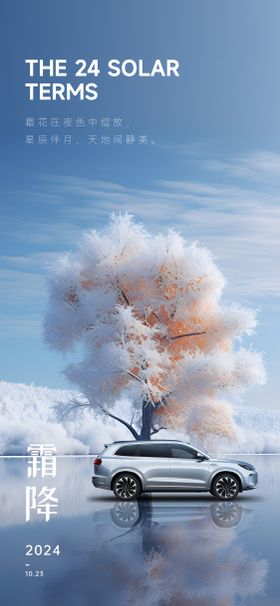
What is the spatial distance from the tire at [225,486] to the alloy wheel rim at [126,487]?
205 cm

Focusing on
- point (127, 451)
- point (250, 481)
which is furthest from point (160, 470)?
point (250, 481)

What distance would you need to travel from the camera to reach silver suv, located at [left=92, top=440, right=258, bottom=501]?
857 inches

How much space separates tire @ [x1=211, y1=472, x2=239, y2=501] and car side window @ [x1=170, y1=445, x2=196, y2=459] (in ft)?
2.90

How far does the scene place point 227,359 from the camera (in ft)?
109

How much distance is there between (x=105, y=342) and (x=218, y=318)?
485 cm

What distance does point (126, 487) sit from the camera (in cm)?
2197

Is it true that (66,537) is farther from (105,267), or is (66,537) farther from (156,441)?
(105,267)

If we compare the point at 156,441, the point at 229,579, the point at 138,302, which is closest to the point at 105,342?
the point at 138,302

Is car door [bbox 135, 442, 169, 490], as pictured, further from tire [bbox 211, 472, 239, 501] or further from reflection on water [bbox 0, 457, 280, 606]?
tire [bbox 211, 472, 239, 501]

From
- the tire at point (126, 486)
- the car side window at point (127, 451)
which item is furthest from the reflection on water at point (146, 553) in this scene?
the car side window at point (127, 451)

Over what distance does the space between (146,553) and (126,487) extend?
967 cm

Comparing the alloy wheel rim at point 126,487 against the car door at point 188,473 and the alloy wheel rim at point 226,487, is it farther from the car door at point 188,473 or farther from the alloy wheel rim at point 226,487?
the alloy wheel rim at point 226,487

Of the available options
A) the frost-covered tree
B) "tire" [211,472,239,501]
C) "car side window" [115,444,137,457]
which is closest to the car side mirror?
"tire" [211,472,239,501]

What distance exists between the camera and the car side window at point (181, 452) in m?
22.0
